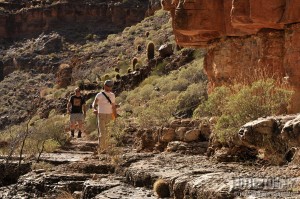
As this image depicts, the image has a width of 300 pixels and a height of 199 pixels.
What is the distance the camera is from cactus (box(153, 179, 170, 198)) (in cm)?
904

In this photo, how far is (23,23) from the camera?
7519 cm

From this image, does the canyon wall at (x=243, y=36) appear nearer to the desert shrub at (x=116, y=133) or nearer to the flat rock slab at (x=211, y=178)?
the desert shrub at (x=116, y=133)

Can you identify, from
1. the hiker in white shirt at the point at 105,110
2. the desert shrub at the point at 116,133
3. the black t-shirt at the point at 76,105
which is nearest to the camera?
the hiker in white shirt at the point at 105,110

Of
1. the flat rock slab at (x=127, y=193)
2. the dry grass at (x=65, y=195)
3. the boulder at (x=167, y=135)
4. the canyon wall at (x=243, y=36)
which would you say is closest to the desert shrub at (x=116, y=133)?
the boulder at (x=167, y=135)

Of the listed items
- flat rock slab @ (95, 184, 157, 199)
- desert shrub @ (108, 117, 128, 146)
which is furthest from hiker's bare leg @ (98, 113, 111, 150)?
flat rock slab @ (95, 184, 157, 199)

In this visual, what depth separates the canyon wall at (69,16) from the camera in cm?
7219

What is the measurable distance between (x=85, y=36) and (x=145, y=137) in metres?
56.9

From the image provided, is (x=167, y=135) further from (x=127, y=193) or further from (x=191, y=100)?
(x=191, y=100)

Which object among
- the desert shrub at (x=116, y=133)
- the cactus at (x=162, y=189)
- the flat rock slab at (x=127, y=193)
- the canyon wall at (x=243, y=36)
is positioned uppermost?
the canyon wall at (x=243, y=36)

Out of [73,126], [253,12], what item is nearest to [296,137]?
[253,12]

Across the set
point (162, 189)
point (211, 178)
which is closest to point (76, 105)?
point (162, 189)

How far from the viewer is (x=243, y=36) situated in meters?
15.6

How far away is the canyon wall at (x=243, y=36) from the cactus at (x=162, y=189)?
4.56 m

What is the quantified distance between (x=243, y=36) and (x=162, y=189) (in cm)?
732
